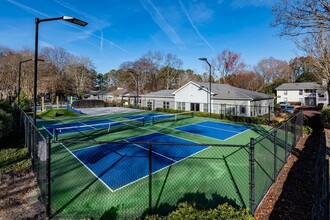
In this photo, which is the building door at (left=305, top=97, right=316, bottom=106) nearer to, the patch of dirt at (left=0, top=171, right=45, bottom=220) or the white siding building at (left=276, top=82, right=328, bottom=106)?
the white siding building at (left=276, top=82, right=328, bottom=106)

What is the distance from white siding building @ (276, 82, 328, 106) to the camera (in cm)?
5081

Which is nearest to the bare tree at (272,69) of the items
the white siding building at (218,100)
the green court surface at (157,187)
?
the white siding building at (218,100)

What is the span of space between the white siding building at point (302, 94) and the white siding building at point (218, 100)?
2725 centimetres

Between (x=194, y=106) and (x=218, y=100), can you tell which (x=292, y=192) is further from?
(x=194, y=106)


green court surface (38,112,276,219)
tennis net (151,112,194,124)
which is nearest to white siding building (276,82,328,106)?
tennis net (151,112,194,124)

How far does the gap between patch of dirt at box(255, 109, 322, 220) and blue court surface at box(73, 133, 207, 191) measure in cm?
417

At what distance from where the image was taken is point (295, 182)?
7188 millimetres

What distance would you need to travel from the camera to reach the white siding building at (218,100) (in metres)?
25.7

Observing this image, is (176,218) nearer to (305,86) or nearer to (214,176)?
(214,176)

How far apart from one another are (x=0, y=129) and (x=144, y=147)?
7461 mm

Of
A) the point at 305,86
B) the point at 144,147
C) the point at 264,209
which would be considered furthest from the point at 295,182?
the point at 305,86

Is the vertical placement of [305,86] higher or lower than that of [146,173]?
higher

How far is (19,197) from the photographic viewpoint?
19.1 ft

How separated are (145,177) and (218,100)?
2130cm
